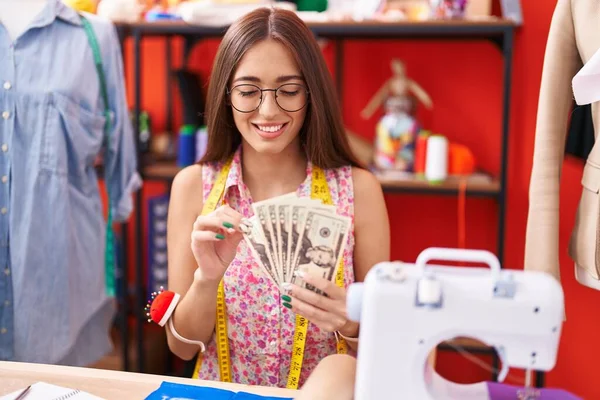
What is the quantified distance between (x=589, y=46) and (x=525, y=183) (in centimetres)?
138

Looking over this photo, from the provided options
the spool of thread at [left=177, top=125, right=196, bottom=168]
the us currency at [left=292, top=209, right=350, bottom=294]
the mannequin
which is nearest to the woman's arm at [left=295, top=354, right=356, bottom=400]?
the us currency at [left=292, top=209, right=350, bottom=294]

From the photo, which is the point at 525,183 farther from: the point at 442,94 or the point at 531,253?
the point at 531,253

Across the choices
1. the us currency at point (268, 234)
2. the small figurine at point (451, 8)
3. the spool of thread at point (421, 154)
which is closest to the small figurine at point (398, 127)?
Result: the spool of thread at point (421, 154)

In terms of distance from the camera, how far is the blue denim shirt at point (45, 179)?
6.98 ft

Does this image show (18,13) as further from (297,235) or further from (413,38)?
(413,38)

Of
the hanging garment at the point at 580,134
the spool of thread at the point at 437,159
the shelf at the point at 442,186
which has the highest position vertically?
the hanging garment at the point at 580,134

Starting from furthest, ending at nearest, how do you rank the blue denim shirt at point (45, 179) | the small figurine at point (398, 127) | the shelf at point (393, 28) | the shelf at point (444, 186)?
the small figurine at point (398, 127)
the shelf at point (444, 186)
the shelf at point (393, 28)
the blue denim shirt at point (45, 179)

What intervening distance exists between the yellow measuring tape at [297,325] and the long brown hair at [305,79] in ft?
0.21

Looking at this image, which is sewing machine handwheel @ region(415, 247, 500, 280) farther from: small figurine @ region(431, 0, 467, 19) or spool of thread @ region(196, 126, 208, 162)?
spool of thread @ region(196, 126, 208, 162)

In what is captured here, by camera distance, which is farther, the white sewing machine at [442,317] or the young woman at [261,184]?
the young woman at [261,184]

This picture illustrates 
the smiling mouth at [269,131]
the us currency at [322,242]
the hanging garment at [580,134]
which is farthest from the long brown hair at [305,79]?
the hanging garment at [580,134]

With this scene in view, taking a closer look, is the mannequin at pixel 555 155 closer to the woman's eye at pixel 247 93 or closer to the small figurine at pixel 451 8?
the woman's eye at pixel 247 93

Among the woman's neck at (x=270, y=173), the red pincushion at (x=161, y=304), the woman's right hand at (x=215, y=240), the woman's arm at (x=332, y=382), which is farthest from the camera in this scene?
the woman's neck at (x=270, y=173)

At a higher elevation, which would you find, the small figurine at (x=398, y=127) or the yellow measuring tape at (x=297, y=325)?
the small figurine at (x=398, y=127)
